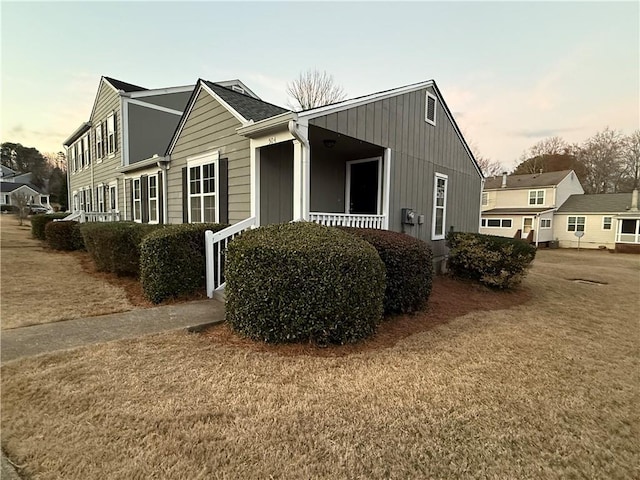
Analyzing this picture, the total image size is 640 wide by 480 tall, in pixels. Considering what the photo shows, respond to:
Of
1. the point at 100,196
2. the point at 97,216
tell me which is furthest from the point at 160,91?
the point at 100,196

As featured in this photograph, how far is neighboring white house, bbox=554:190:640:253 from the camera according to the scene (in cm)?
2264

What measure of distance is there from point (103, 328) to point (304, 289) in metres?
2.64

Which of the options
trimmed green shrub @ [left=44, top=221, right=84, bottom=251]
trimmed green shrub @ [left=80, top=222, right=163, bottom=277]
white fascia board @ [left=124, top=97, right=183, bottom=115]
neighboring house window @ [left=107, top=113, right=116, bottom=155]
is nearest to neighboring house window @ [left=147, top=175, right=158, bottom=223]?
trimmed green shrub @ [left=44, top=221, right=84, bottom=251]

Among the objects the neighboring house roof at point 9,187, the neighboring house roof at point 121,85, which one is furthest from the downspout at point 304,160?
the neighboring house roof at point 9,187

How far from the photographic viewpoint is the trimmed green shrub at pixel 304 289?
3582 mm

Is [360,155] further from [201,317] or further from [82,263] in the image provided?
[82,263]

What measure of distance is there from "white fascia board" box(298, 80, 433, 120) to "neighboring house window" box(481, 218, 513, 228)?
22565 mm

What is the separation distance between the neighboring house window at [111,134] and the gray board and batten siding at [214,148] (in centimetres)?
679

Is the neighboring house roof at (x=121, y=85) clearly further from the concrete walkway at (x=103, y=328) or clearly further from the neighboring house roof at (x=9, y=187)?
the neighboring house roof at (x=9, y=187)

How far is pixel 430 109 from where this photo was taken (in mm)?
9000

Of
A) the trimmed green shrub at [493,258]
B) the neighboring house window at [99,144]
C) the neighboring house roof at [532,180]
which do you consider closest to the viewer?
the trimmed green shrub at [493,258]

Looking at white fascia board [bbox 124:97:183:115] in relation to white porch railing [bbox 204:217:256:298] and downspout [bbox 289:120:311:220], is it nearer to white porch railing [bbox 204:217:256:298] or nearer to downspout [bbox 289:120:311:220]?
white porch railing [bbox 204:217:256:298]

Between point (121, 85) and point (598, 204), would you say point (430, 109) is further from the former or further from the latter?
point (598, 204)

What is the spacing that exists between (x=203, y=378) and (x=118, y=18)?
9.22m
